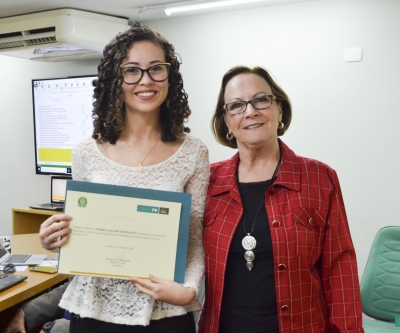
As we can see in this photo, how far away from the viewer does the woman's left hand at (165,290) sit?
127 cm

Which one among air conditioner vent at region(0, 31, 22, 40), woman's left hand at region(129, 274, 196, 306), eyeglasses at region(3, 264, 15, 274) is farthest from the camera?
air conditioner vent at region(0, 31, 22, 40)

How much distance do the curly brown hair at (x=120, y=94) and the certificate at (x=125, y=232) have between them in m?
0.24

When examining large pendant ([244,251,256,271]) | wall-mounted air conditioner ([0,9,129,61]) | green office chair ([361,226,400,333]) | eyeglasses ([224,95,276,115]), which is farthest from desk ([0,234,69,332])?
wall-mounted air conditioner ([0,9,129,61])

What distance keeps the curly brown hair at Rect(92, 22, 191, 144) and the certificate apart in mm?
244

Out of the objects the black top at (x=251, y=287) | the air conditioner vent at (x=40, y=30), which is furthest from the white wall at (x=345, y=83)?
the black top at (x=251, y=287)

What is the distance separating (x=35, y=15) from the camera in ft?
12.4

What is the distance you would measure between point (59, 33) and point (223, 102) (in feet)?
8.34

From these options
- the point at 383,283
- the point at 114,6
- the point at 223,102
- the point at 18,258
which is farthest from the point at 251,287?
the point at 114,6

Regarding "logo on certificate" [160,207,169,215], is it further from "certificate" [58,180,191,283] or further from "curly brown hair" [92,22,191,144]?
"curly brown hair" [92,22,191,144]

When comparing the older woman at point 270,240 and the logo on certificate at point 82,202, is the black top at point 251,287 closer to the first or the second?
the older woman at point 270,240

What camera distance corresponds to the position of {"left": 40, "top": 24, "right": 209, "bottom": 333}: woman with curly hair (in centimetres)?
131

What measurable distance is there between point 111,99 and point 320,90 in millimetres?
2360

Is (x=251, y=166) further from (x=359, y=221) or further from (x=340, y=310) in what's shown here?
(x=359, y=221)

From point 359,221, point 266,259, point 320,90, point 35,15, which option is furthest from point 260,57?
point 266,259
